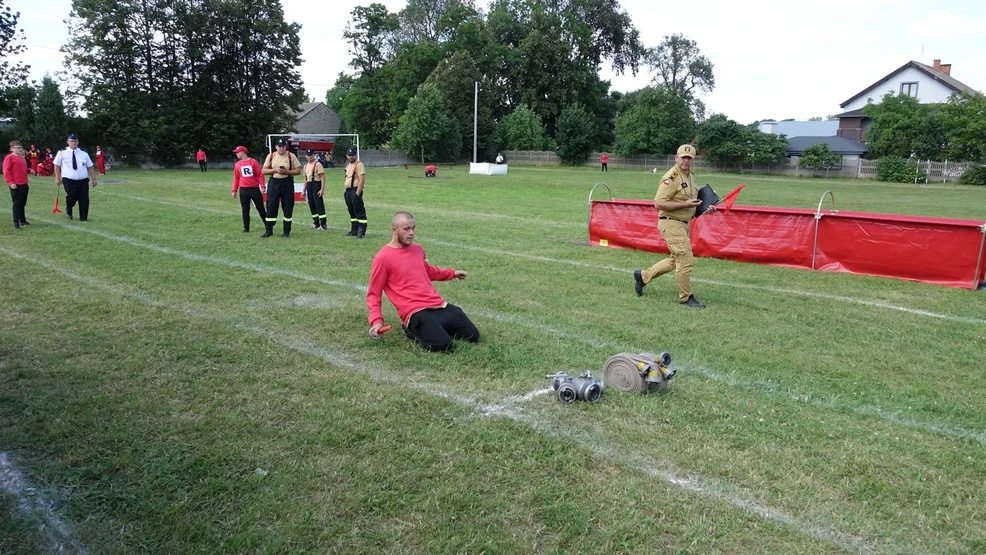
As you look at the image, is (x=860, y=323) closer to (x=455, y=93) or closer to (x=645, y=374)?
(x=645, y=374)

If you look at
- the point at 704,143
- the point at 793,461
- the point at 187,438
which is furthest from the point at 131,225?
the point at 704,143

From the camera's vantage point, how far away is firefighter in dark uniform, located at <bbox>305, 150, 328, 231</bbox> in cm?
1377

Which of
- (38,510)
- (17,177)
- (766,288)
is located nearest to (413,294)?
(38,510)

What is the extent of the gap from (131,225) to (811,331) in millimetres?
12902

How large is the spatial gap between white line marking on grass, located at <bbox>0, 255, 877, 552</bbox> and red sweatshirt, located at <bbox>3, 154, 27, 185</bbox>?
929cm

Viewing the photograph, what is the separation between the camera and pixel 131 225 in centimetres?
1387

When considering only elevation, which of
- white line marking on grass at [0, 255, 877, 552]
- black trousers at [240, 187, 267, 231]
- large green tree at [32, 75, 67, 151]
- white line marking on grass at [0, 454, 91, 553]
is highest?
large green tree at [32, 75, 67, 151]

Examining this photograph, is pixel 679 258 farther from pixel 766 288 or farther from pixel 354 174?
pixel 354 174

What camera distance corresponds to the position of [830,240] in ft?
33.2

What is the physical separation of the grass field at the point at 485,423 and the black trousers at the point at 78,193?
255 inches

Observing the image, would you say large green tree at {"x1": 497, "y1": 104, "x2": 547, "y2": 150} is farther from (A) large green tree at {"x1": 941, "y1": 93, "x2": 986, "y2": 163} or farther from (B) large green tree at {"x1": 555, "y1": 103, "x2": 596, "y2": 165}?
(A) large green tree at {"x1": 941, "y1": 93, "x2": 986, "y2": 163}

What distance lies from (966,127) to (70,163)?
174 feet

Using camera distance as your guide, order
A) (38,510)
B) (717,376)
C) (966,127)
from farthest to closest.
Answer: (966,127)
(717,376)
(38,510)

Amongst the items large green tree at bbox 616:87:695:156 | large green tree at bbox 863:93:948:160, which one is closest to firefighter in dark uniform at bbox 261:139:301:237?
large green tree at bbox 863:93:948:160
